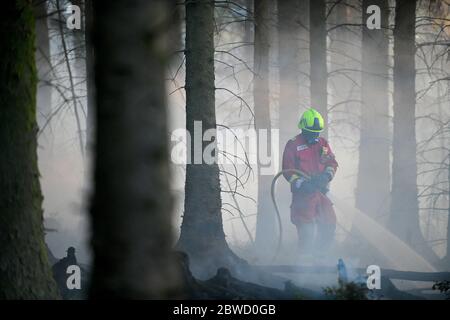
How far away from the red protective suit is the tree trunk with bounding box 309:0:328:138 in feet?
13.0

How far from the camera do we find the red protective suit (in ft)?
29.7

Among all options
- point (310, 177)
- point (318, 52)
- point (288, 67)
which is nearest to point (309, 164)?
point (310, 177)

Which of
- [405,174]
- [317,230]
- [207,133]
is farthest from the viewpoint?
[405,174]

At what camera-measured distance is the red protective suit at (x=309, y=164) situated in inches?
356

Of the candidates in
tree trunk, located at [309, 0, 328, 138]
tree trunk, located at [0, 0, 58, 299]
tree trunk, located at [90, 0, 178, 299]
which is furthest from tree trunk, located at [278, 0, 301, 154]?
tree trunk, located at [90, 0, 178, 299]

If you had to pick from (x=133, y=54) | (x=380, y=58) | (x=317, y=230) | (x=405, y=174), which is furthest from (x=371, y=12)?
(x=133, y=54)

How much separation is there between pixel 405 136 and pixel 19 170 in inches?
357

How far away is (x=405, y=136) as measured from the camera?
1218 centimetres

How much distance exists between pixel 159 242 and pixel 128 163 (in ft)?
1.41

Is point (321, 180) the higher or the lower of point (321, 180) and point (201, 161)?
the lower

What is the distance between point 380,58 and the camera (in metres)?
13.7

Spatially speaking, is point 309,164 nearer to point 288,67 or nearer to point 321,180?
point 321,180

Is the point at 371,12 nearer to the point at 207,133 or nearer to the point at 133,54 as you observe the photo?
the point at 207,133

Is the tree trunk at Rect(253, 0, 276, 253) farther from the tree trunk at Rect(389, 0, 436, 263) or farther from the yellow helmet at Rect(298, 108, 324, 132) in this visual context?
the yellow helmet at Rect(298, 108, 324, 132)
